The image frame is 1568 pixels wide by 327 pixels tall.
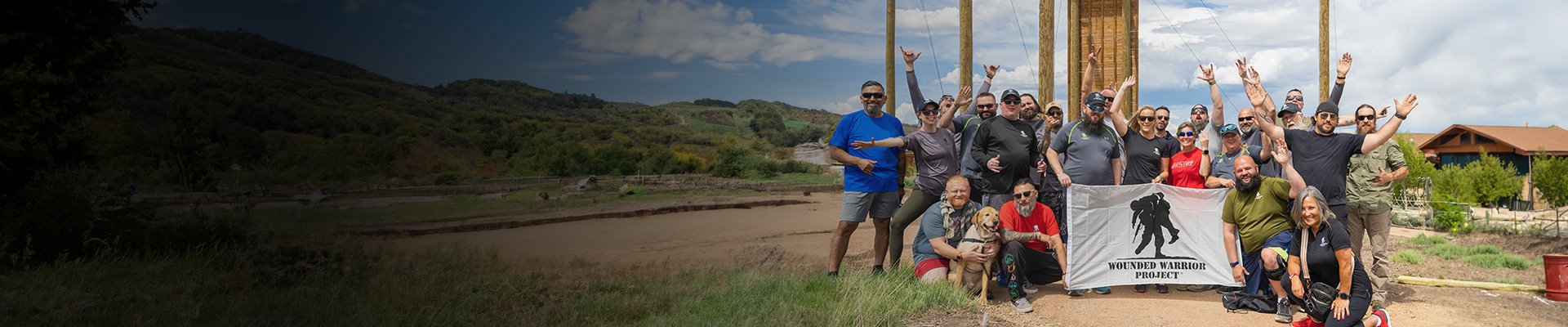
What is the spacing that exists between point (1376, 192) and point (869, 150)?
4067mm

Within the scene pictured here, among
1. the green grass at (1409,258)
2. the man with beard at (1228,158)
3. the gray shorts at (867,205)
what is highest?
the man with beard at (1228,158)

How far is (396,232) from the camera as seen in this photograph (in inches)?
591

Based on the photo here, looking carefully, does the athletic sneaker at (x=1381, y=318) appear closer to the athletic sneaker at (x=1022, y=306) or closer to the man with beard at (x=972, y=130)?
the athletic sneaker at (x=1022, y=306)

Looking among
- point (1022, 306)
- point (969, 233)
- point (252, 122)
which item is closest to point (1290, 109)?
point (1022, 306)

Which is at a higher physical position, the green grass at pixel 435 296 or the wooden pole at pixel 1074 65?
the wooden pole at pixel 1074 65

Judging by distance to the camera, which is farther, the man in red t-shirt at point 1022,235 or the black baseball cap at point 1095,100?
the black baseball cap at point 1095,100

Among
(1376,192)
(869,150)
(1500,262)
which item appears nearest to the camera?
(1376,192)

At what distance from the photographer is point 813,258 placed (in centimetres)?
1084

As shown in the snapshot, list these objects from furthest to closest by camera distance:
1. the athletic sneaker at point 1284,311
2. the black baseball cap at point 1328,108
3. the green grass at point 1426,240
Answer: the green grass at point 1426,240 → the black baseball cap at point 1328,108 → the athletic sneaker at point 1284,311

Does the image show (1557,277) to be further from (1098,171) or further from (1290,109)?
(1098,171)

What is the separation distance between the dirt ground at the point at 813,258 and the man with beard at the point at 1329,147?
43.4 inches

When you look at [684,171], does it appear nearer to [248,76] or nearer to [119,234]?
[248,76]

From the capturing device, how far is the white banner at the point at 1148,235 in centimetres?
675

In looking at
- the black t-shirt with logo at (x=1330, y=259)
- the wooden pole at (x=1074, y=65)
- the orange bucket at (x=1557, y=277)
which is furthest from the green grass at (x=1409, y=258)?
the black t-shirt with logo at (x=1330, y=259)
